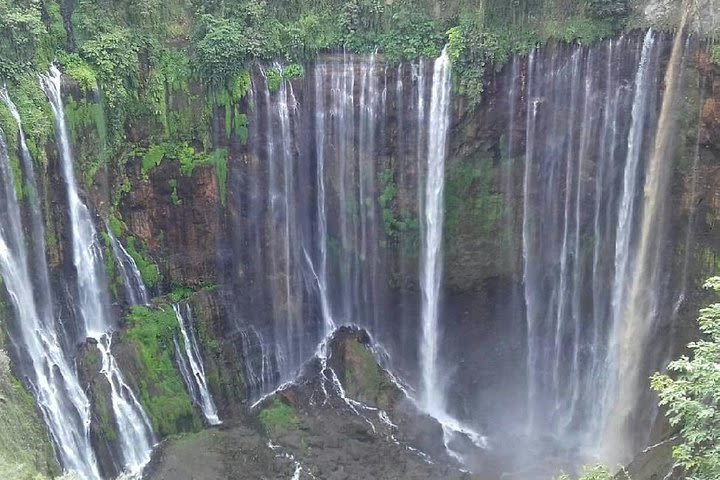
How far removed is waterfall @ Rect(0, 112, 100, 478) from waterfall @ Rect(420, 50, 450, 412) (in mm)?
8262

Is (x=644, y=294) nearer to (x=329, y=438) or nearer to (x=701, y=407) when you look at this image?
(x=329, y=438)

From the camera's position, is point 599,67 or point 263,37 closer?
point 599,67

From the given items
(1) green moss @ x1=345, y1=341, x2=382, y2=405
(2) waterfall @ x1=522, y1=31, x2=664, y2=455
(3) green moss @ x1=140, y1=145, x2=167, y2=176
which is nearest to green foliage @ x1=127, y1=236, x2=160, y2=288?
(3) green moss @ x1=140, y1=145, x2=167, y2=176

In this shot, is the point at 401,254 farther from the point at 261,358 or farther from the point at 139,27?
the point at 139,27

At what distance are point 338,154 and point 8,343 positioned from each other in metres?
8.39

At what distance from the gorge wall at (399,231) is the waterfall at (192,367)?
165 mm

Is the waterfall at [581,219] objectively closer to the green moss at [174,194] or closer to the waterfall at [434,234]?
the waterfall at [434,234]

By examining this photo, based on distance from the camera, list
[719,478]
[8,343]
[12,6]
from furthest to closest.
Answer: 1. [12,6]
2. [8,343]
3. [719,478]

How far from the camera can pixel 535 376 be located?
17.7 meters

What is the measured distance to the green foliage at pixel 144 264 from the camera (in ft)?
53.8

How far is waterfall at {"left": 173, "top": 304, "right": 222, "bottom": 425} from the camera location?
54.0 ft

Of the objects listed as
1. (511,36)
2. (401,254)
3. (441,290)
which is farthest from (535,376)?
(511,36)

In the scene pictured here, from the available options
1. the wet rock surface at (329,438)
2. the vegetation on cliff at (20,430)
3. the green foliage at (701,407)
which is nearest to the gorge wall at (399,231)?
the wet rock surface at (329,438)

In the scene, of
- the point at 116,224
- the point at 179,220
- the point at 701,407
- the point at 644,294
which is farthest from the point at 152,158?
the point at 701,407
